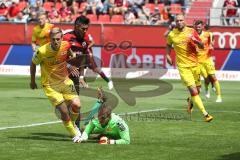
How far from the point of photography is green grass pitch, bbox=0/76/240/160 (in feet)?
42.2

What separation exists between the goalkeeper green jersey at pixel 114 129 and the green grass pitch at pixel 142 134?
0.68 ft

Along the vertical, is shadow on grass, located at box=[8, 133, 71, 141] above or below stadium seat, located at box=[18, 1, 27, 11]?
above

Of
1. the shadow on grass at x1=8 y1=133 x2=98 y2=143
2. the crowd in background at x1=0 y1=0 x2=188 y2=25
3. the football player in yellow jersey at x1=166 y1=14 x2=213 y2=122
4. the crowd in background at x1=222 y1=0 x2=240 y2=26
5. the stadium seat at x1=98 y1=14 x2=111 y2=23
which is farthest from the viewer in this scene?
the stadium seat at x1=98 y1=14 x2=111 y2=23

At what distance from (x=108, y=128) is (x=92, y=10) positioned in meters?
26.5

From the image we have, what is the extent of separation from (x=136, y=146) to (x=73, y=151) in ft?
4.11

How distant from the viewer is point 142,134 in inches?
621

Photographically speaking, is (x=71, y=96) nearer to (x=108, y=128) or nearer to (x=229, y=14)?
(x=108, y=128)

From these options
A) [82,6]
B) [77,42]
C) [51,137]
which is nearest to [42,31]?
[77,42]

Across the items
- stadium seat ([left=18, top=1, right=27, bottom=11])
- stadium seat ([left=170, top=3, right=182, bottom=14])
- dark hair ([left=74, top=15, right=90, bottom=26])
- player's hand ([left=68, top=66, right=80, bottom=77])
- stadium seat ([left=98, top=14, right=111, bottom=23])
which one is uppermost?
dark hair ([left=74, top=15, right=90, bottom=26])

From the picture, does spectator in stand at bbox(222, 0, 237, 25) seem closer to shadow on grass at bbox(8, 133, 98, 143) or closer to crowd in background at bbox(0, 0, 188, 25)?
crowd in background at bbox(0, 0, 188, 25)

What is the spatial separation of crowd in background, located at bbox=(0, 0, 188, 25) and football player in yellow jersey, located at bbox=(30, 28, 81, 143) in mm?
23799

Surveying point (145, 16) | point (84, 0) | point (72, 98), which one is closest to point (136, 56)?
point (145, 16)

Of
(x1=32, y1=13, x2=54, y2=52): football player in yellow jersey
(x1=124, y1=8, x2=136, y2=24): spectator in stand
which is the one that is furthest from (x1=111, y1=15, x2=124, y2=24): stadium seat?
(x1=32, y1=13, x2=54, y2=52): football player in yellow jersey

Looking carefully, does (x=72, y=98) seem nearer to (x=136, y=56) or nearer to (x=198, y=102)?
(x=198, y=102)
